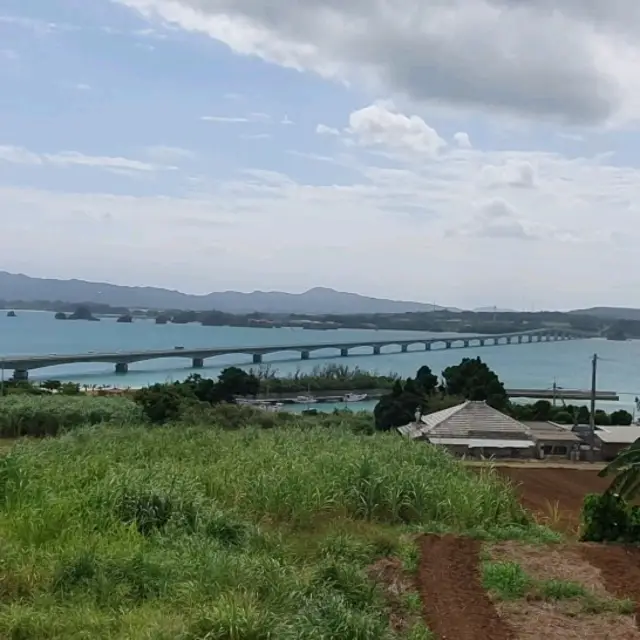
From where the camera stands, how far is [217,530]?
6648 mm

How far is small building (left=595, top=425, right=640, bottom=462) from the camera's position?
2545 cm

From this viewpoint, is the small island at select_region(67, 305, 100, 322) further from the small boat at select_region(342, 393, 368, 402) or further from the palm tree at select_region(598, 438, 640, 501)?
the palm tree at select_region(598, 438, 640, 501)

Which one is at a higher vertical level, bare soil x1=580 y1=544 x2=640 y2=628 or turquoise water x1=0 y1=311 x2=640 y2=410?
bare soil x1=580 y1=544 x2=640 y2=628

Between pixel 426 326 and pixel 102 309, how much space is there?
46723 millimetres

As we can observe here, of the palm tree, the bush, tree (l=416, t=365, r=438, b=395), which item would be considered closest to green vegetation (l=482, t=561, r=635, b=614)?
the bush

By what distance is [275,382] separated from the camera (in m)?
50.1

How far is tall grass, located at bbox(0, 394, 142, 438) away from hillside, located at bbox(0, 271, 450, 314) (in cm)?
10536

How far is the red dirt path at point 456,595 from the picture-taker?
4.66 meters

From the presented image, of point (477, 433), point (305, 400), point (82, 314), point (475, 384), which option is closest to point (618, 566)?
point (477, 433)

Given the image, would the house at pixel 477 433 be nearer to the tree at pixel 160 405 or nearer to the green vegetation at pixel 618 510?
the tree at pixel 160 405

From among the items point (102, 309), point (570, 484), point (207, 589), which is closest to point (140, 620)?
point (207, 589)

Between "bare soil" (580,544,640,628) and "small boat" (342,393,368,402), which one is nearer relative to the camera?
"bare soil" (580,544,640,628)

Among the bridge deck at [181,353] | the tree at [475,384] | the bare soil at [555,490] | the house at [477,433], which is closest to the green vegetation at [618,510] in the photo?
the bare soil at [555,490]

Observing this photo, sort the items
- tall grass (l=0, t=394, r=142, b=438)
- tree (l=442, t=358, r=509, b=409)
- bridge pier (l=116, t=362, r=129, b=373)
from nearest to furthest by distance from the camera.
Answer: tall grass (l=0, t=394, r=142, b=438)
tree (l=442, t=358, r=509, b=409)
bridge pier (l=116, t=362, r=129, b=373)
